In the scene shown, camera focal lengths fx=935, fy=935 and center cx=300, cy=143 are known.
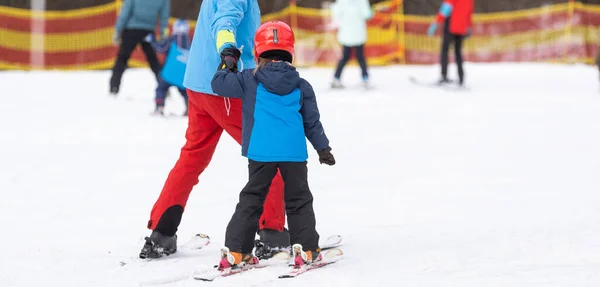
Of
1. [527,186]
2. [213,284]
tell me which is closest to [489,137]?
[527,186]

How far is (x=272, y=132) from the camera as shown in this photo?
406 centimetres

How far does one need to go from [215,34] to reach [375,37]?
15.3 meters

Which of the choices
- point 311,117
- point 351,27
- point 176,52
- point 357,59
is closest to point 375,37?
point 351,27

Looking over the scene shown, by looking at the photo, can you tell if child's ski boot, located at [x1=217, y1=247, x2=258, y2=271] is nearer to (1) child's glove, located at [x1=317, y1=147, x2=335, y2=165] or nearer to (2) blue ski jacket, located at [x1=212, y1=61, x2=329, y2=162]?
(2) blue ski jacket, located at [x1=212, y1=61, x2=329, y2=162]

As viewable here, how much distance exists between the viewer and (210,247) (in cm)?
466

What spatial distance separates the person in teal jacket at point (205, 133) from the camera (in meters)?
4.33

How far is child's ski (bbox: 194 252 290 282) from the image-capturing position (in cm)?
397

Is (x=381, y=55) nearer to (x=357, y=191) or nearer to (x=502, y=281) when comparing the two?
(x=357, y=191)

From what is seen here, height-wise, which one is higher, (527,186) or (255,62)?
(255,62)

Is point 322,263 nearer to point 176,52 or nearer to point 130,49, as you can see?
point 176,52

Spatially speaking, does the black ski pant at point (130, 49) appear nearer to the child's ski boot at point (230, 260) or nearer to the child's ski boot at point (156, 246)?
the child's ski boot at point (156, 246)

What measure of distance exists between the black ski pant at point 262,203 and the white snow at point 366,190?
177 mm

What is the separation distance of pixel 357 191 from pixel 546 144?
8.58 feet

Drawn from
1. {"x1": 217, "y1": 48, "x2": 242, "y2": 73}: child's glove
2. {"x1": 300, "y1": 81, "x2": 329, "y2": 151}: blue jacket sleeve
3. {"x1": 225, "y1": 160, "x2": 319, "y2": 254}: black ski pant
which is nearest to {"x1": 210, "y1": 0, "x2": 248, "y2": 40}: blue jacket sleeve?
{"x1": 217, "y1": 48, "x2": 242, "y2": 73}: child's glove
